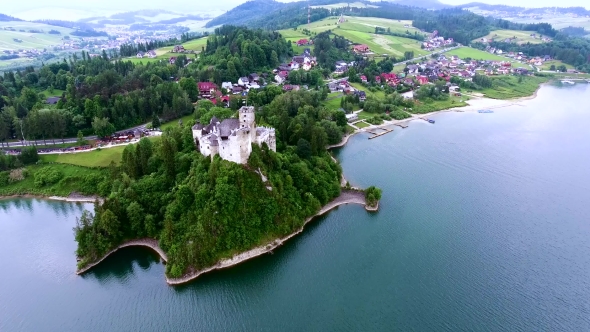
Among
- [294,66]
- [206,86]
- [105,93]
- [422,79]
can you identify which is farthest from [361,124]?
[105,93]

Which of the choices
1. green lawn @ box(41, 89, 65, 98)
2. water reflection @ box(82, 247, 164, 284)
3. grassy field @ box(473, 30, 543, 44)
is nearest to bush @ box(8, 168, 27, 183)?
water reflection @ box(82, 247, 164, 284)

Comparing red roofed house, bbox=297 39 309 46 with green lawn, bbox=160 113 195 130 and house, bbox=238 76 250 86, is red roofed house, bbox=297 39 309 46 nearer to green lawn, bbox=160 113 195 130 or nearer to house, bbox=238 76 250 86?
house, bbox=238 76 250 86

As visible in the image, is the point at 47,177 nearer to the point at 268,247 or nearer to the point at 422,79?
the point at 268,247

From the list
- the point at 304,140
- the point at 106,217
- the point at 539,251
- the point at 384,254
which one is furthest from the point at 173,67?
the point at 539,251

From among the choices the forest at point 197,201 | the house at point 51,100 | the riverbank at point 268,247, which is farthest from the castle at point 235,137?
the house at point 51,100

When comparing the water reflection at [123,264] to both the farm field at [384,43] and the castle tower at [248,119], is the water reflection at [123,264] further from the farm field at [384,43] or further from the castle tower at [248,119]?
the farm field at [384,43]
